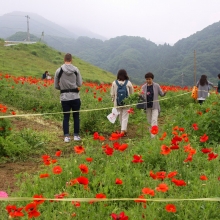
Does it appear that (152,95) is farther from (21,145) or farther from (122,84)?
(21,145)

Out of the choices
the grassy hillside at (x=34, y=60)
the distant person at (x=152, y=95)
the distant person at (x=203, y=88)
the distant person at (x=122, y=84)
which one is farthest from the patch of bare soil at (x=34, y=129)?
the grassy hillside at (x=34, y=60)

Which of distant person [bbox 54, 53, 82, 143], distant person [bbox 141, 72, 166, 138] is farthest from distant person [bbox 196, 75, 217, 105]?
distant person [bbox 54, 53, 82, 143]


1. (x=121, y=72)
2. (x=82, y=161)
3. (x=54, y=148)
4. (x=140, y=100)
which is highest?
(x=121, y=72)

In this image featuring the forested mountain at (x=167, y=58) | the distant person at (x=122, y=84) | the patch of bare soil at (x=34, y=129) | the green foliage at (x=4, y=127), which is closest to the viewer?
the patch of bare soil at (x=34, y=129)

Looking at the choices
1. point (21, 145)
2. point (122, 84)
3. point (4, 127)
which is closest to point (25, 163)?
point (21, 145)

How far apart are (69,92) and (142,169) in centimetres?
259

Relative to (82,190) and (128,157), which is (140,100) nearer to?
(128,157)

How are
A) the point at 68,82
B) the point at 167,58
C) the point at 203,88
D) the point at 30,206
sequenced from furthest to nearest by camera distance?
1. the point at 167,58
2. the point at 203,88
3. the point at 68,82
4. the point at 30,206

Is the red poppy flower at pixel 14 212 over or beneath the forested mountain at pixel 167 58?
beneath

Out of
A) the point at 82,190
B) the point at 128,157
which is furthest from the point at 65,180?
the point at 128,157

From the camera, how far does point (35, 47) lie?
36.9 meters

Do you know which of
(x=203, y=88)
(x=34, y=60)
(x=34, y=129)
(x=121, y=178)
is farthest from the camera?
(x=34, y=60)

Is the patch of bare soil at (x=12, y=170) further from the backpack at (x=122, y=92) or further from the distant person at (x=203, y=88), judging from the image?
the distant person at (x=203, y=88)

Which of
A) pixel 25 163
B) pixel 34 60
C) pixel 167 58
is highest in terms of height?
pixel 167 58
